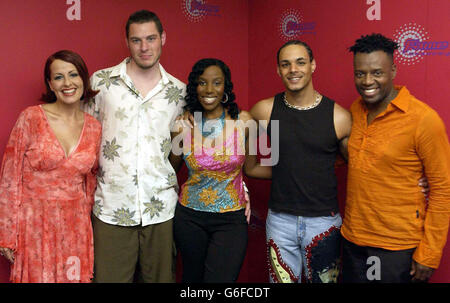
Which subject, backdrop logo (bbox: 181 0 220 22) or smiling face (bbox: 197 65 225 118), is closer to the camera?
smiling face (bbox: 197 65 225 118)

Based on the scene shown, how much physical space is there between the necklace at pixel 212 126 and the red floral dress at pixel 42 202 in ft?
1.89

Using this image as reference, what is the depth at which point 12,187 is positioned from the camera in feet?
6.44

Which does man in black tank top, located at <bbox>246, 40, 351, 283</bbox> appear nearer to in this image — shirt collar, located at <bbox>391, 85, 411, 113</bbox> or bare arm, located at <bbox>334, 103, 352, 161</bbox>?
bare arm, located at <bbox>334, 103, 352, 161</bbox>

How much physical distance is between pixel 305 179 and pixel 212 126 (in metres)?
0.54

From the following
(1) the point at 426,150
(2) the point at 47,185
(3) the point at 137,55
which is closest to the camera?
(1) the point at 426,150

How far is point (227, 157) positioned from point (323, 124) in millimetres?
496

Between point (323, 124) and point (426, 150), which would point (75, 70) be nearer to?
point (323, 124)

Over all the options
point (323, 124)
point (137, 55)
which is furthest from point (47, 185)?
point (323, 124)

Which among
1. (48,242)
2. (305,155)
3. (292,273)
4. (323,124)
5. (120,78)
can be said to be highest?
(120,78)

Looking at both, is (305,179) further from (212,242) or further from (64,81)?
(64,81)

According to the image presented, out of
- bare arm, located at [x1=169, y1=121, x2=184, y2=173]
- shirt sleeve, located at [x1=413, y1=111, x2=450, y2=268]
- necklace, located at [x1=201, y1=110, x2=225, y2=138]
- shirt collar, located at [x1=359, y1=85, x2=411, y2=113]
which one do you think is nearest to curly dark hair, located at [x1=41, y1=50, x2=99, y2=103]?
bare arm, located at [x1=169, y1=121, x2=184, y2=173]

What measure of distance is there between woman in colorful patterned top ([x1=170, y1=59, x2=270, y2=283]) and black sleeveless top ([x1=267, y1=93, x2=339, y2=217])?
0.78 ft

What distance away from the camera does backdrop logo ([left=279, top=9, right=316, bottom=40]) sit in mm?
2688

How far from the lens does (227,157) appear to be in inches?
82.9
